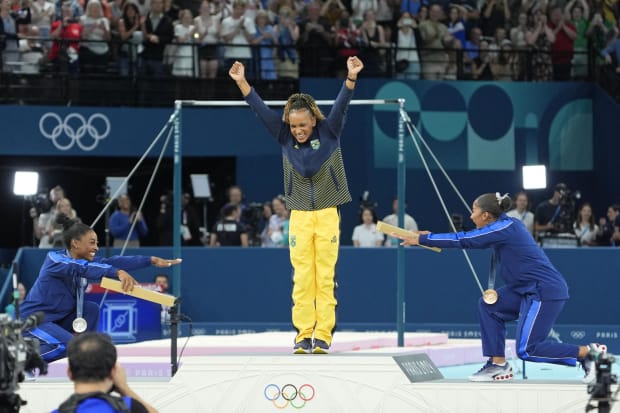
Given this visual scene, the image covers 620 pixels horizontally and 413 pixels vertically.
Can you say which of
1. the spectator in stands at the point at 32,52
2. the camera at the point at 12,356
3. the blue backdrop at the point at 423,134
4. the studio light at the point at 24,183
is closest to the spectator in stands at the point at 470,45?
the blue backdrop at the point at 423,134

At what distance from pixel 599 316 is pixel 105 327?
643cm

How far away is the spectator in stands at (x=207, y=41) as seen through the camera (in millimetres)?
19391

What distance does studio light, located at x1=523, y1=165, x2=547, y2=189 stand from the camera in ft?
56.9

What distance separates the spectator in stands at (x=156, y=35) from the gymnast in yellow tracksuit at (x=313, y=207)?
940 centimetres

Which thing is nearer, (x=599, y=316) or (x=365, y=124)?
(x=599, y=316)

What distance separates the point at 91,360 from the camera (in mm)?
6234

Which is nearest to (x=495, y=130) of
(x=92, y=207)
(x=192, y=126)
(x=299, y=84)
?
(x=299, y=84)

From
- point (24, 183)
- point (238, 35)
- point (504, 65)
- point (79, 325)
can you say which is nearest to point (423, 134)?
point (504, 65)

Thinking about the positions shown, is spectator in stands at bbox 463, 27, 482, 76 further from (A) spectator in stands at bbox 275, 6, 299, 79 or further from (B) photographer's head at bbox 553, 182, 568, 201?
(B) photographer's head at bbox 553, 182, 568, 201

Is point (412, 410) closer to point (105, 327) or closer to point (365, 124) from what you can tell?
point (105, 327)

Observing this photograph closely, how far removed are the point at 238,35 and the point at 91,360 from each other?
13.7 metres

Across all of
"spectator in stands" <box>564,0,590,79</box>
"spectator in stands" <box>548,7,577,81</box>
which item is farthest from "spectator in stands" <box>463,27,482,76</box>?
"spectator in stands" <box>564,0,590,79</box>

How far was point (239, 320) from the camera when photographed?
18.2 m

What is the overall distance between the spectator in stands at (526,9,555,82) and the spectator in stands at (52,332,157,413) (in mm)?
15393
